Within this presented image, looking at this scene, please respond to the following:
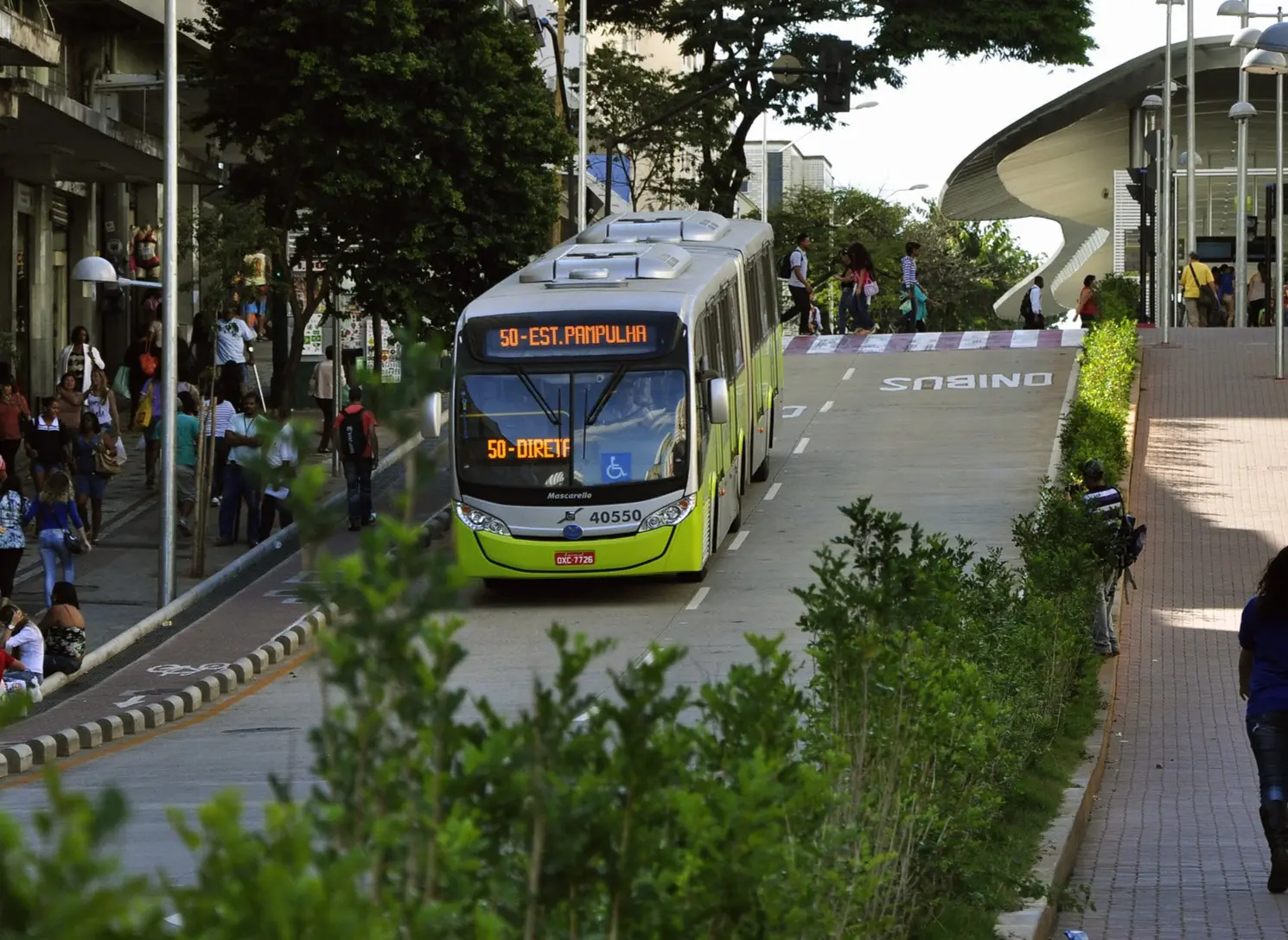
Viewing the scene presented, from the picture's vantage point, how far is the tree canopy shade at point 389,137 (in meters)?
28.7

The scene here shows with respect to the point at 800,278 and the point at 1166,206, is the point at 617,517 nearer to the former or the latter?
the point at 1166,206

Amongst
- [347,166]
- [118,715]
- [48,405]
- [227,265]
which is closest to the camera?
[118,715]

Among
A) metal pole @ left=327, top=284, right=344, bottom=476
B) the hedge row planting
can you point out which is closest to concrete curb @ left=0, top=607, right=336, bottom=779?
the hedge row planting

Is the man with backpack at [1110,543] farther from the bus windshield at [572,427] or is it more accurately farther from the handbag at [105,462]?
the handbag at [105,462]

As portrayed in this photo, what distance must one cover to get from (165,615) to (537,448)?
392 cm

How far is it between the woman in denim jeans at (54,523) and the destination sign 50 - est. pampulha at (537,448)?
416 centimetres

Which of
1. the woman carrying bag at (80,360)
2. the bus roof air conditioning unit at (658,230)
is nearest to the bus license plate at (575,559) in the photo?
the bus roof air conditioning unit at (658,230)

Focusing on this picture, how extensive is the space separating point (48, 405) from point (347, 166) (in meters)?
6.22

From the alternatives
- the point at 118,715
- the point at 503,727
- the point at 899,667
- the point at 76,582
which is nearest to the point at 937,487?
the point at 76,582

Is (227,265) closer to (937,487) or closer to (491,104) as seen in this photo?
(491,104)

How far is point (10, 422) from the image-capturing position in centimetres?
2531

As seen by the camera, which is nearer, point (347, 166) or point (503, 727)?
point (503, 727)

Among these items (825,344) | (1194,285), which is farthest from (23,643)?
(1194,285)

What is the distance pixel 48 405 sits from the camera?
24594mm
